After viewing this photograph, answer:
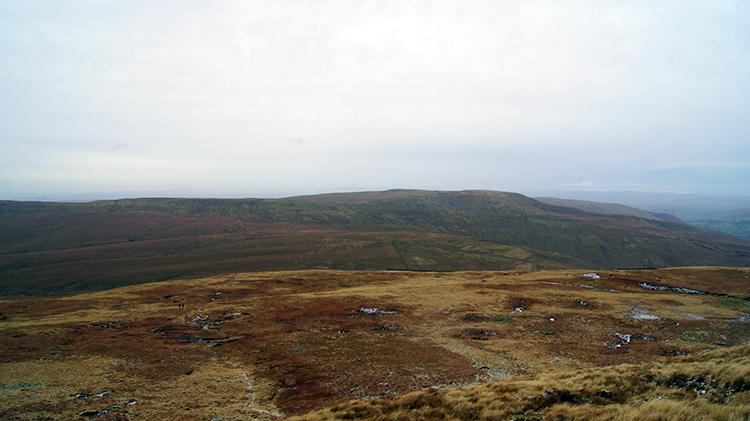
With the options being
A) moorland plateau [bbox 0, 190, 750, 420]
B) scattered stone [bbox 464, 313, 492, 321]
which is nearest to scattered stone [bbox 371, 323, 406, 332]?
moorland plateau [bbox 0, 190, 750, 420]

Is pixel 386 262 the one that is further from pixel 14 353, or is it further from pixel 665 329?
pixel 14 353

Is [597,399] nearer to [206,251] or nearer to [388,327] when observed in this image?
[388,327]

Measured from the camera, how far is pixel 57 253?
380 feet

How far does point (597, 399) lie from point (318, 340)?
69.7 feet

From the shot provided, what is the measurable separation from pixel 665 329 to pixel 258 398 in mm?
37200

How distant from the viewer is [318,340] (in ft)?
91.4

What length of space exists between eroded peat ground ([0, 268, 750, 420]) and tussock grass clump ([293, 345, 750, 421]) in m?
4.05

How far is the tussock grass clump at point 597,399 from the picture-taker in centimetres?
1084

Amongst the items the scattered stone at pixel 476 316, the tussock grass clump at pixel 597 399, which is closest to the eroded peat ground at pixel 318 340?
the scattered stone at pixel 476 316

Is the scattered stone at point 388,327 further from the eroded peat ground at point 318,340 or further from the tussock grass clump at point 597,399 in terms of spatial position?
the tussock grass clump at point 597,399

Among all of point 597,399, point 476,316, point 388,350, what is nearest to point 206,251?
point 476,316

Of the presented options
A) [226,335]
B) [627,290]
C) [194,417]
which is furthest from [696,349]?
[226,335]

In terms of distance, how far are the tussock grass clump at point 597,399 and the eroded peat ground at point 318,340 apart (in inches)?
159

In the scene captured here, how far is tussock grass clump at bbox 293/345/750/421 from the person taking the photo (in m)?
10.8
